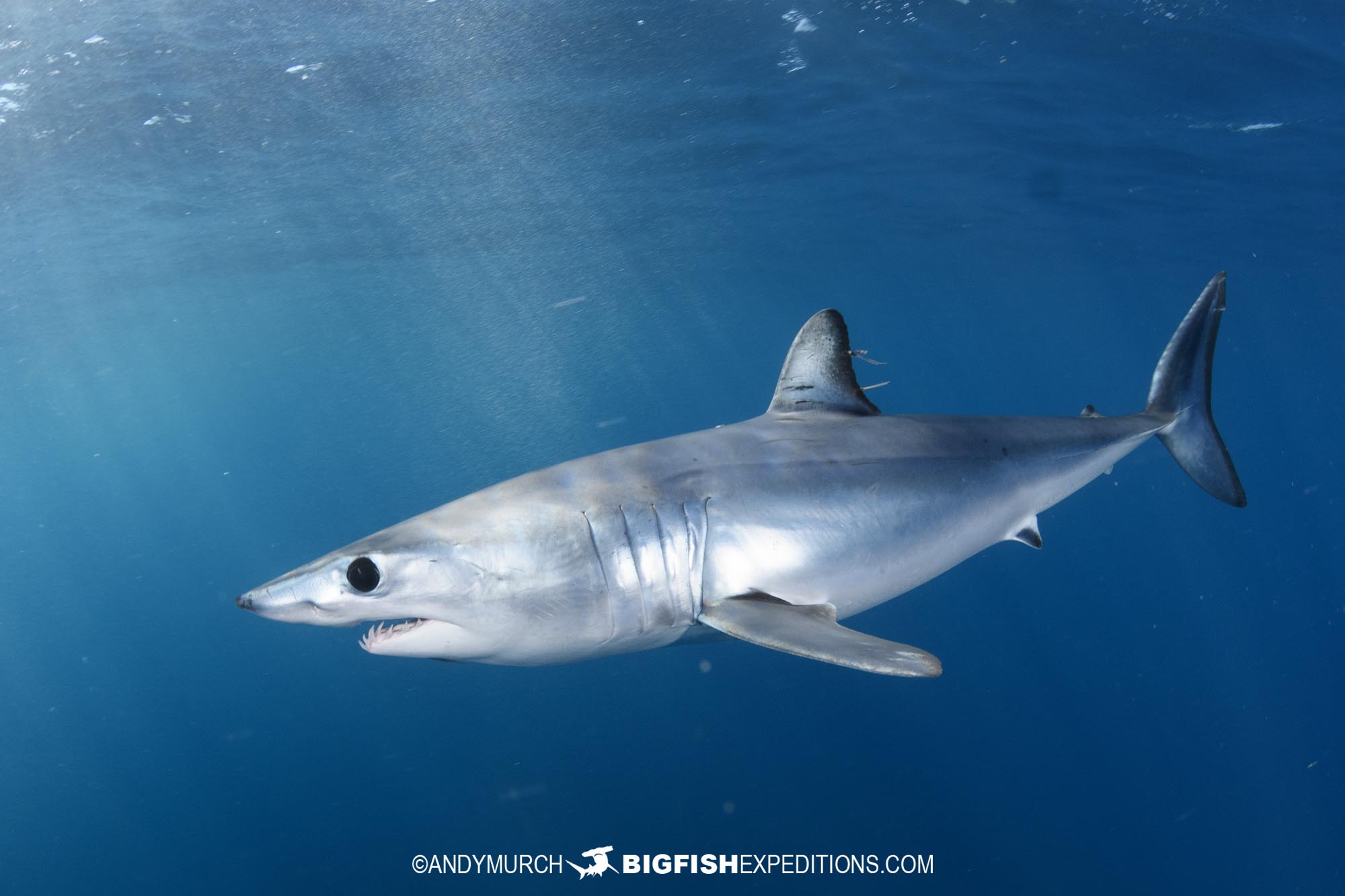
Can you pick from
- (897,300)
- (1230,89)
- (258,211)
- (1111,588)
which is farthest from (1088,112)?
(897,300)

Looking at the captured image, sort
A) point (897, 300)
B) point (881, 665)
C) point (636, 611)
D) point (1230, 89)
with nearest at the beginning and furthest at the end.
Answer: point (881, 665)
point (636, 611)
point (1230, 89)
point (897, 300)

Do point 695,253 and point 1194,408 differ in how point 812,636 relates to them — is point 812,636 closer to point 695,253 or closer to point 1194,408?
point 1194,408

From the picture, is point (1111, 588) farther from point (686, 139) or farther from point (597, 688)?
point (686, 139)

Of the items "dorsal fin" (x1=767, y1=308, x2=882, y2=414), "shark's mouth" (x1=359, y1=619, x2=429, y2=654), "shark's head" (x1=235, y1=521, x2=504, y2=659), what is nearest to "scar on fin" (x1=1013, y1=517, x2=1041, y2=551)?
"dorsal fin" (x1=767, y1=308, x2=882, y2=414)

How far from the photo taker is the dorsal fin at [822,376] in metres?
3.73

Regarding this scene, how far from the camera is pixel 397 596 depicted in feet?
7.90

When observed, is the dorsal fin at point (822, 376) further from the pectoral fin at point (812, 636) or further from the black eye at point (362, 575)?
the black eye at point (362, 575)

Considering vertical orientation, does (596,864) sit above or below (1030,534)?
below

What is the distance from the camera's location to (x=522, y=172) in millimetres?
16281

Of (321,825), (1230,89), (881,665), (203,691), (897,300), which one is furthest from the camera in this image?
(897,300)

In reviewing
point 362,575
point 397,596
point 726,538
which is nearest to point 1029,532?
point 726,538

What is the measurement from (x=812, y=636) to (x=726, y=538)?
62 cm

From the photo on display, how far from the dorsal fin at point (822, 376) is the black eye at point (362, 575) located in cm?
208

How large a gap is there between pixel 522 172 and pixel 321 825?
13339mm
